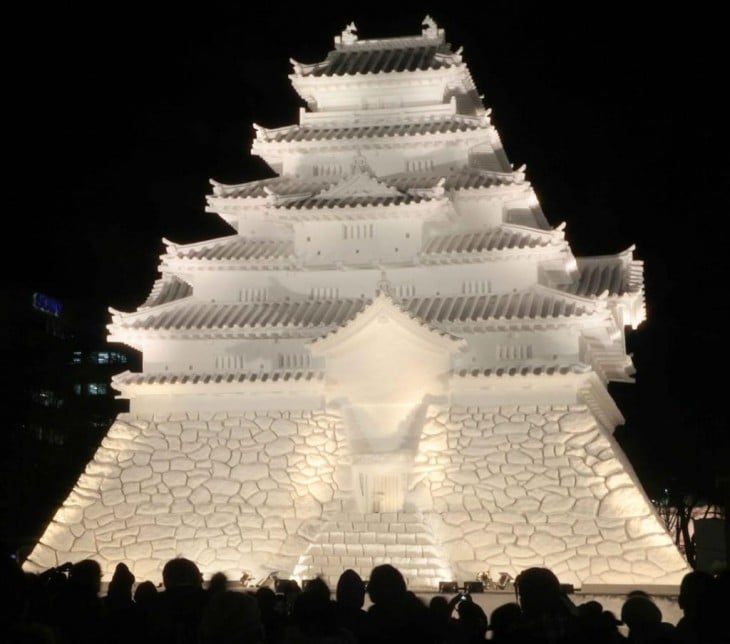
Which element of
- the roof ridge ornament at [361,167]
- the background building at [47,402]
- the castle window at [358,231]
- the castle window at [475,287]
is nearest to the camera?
the castle window at [475,287]

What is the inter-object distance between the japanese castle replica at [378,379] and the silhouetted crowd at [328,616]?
14942 mm

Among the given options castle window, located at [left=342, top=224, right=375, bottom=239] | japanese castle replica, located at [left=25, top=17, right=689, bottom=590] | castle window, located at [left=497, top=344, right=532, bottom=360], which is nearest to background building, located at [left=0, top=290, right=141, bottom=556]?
japanese castle replica, located at [left=25, top=17, right=689, bottom=590]

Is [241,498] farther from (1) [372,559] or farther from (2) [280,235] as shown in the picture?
(2) [280,235]

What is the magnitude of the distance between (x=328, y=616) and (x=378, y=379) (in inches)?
826

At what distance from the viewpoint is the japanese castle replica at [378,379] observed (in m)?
25.9

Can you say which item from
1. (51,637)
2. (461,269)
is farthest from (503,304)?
(51,637)

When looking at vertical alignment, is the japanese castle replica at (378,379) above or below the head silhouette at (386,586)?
above

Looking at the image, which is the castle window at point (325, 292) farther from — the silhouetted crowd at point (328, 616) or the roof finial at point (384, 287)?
the silhouetted crowd at point (328, 616)

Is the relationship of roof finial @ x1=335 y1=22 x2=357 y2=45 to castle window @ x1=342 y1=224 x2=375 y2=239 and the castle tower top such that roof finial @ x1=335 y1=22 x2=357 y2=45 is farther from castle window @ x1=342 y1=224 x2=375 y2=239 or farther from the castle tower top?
A: castle window @ x1=342 y1=224 x2=375 y2=239

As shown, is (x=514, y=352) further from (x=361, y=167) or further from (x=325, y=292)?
(x=361, y=167)

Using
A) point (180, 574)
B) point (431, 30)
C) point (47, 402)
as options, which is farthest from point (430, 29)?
point (47, 402)

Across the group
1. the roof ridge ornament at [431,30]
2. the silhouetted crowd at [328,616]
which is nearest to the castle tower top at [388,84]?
the roof ridge ornament at [431,30]

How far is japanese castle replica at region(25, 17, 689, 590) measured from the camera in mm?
25859

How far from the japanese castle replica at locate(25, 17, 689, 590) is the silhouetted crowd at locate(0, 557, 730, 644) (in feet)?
49.0
